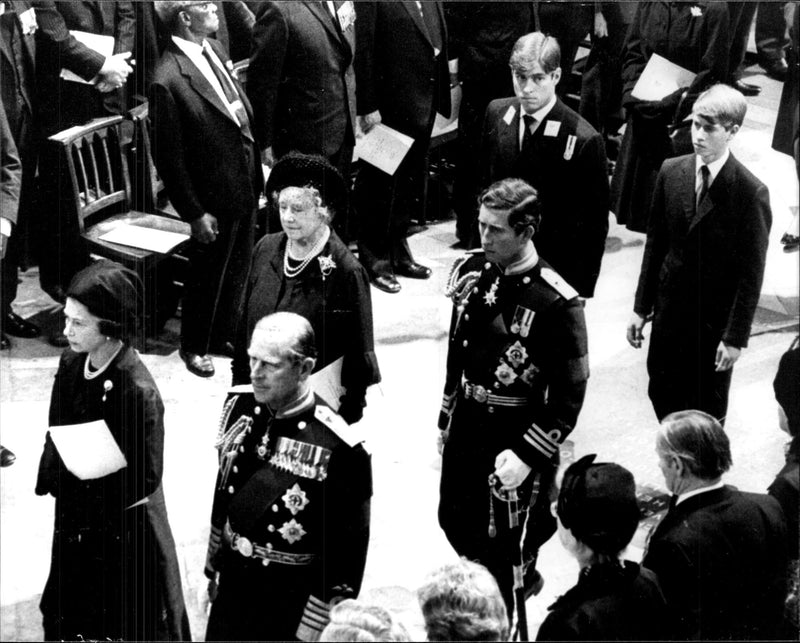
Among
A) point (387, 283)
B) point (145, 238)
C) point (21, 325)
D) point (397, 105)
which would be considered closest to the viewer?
point (21, 325)

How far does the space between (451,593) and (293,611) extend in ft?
A: 2.08

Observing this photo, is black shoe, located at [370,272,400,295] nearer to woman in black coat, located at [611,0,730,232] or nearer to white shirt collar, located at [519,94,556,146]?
white shirt collar, located at [519,94,556,146]

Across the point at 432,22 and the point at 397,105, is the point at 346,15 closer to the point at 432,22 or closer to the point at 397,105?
the point at 397,105

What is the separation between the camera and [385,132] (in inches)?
210

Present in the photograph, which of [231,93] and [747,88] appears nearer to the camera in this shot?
[747,88]

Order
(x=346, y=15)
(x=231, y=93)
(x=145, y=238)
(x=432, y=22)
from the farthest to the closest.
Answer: (x=432, y=22) → (x=346, y=15) → (x=231, y=93) → (x=145, y=238)

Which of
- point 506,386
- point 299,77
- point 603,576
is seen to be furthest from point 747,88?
point 603,576

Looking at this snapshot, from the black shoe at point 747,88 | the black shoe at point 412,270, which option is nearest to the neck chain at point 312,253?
the black shoe at point 412,270

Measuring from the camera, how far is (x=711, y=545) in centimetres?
404

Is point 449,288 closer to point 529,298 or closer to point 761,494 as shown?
point 529,298

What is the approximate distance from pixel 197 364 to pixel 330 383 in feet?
2.01

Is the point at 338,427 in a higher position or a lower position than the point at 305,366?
lower

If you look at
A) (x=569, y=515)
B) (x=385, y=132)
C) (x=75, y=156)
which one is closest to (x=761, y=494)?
(x=569, y=515)

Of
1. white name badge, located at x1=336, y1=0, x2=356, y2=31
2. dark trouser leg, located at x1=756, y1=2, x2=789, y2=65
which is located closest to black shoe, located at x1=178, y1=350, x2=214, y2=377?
white name badge, located at x1=336, y1=0, x2=356, y2=31
